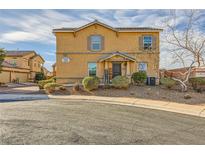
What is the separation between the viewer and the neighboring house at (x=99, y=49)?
18719 mm

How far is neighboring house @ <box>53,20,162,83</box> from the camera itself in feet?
61.4

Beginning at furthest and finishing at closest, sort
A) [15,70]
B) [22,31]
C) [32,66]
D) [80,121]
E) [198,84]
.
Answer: [32,66]
[15,70]
[198,84]
[22,31]
[80,121]

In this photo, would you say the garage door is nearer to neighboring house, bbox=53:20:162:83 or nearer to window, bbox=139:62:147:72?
neighboring house, bbox=53:20:162:83

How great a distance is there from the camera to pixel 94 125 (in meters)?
6.43

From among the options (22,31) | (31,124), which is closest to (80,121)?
(31,124)

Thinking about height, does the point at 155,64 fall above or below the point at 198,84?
above

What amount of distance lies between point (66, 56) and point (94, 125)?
43.1 ft

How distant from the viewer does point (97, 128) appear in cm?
609

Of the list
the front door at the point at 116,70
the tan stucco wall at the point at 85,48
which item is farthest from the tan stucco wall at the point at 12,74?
the front door at the point at 116,70

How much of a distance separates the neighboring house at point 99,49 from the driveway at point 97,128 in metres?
10.9

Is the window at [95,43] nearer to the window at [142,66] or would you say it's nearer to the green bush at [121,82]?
the window at [142,66]
